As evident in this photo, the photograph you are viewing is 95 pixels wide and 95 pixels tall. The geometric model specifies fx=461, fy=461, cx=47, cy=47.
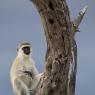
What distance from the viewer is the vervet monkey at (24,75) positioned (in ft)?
47.3

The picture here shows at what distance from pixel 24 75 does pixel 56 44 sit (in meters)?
5.93

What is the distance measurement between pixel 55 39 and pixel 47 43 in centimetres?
32

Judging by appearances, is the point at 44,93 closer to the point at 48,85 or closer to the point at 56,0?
the point at 48,85

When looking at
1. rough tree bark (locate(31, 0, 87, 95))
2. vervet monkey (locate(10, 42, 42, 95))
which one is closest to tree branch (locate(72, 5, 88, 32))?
vervet monkey (locate(10, 42, 42, 95))

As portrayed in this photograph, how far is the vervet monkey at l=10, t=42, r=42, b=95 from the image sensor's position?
14.4 meters

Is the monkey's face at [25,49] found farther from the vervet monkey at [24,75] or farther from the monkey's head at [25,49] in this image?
the vervet monkey at [24,75]

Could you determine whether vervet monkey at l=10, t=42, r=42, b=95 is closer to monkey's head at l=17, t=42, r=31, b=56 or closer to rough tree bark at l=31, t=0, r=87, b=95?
monkey's head at l=17, t=42, r=31, b=56

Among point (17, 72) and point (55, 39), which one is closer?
point (55, 39)

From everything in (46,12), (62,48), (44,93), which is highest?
(46,12)

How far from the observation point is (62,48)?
9.17 m

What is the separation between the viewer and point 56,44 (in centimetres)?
916

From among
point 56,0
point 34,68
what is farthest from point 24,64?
point 56,0

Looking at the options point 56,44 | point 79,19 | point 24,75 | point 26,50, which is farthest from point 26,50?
point 56,44

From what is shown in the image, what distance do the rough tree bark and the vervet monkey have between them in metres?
4.56
